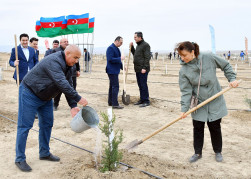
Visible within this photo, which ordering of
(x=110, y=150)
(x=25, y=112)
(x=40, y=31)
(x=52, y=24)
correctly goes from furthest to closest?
(x=40, y=31)
(x=52, y=24)
(x=25, y=112)
(x=110, y=150)

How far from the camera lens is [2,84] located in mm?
12156

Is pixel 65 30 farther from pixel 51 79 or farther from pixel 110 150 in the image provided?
pixel 110 150

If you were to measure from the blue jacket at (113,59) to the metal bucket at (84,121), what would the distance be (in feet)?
11.6

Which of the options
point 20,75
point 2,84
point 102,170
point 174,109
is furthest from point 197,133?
point 2,84

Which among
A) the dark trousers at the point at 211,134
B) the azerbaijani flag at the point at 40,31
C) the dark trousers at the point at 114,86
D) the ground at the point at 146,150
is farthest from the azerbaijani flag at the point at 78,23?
the dark trousers at the point at 211,134

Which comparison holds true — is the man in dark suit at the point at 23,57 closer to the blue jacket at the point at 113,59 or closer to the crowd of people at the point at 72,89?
the blue jacket at the point at 113,59

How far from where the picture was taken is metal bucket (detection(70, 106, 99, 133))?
338cm

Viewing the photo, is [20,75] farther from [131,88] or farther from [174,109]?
[131,88]

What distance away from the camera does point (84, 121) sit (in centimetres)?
339

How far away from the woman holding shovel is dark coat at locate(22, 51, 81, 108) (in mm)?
1431

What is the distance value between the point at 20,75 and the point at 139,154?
335cm

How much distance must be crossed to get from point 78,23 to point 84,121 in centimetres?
1361

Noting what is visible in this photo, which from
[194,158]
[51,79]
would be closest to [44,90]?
[51,79]

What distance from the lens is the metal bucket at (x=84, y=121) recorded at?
3.38m
